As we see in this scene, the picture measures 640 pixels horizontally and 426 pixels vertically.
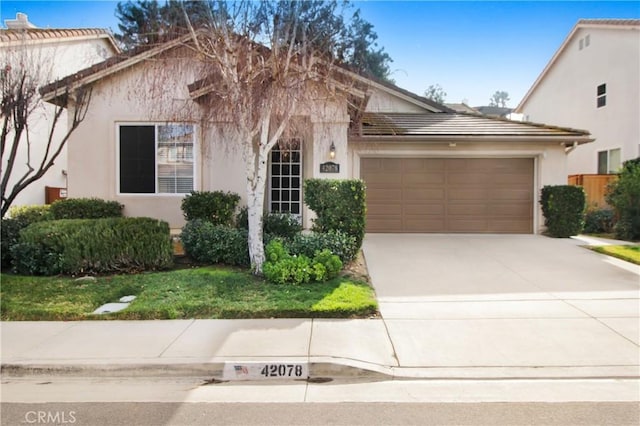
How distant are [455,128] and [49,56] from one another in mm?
11709

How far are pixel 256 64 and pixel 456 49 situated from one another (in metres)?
6.94

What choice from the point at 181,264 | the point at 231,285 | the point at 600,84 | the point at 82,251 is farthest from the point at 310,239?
the point at 600,84

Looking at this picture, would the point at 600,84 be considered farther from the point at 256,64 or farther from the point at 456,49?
the point at 256,64

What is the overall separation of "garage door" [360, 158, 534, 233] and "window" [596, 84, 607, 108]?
9.08m

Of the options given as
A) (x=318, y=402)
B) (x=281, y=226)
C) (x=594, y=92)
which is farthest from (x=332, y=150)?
(x=594, y=92)

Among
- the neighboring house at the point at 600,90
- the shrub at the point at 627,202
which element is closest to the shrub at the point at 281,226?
the shrub at the point at 627,202

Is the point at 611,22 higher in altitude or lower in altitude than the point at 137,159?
higher

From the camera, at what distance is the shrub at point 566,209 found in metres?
11.9

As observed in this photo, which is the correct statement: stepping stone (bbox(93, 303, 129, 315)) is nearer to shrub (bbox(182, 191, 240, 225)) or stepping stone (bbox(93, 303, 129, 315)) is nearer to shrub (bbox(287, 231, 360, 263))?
shrub (bbox(287, 231, 360, 263))

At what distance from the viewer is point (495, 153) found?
502 inches

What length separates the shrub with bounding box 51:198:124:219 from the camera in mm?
10797

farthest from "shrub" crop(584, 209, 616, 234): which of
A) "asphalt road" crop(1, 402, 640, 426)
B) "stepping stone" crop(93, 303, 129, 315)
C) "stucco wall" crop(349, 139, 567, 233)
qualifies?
"stepping stone" crop(93, 303, 129, 315)

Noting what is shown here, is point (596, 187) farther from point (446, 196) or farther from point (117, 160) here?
point (117, 160)

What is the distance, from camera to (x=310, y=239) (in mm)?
8344
